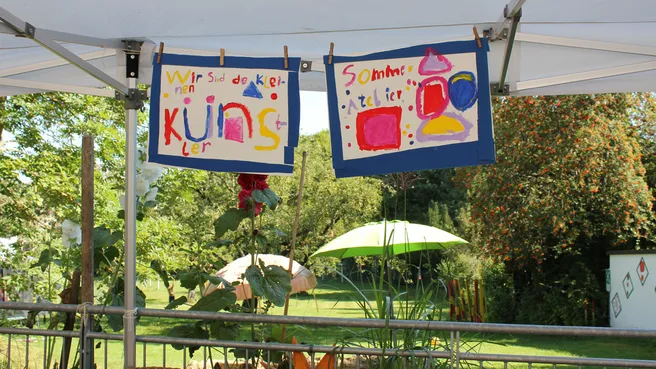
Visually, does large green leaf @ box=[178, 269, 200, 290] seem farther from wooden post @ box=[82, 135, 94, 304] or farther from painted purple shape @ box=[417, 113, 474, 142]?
painted purple shape @ box=[417, 113, 474, 142]

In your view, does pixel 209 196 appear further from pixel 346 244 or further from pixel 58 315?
pixel 58 315

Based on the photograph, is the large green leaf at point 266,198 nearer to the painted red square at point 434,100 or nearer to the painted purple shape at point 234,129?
the painted purple shape at point 234,129

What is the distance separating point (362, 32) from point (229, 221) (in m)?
0.97

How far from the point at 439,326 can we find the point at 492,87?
3.35 ft

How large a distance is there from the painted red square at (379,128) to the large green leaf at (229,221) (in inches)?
24.0

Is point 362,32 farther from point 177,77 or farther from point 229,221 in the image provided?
point 229,221

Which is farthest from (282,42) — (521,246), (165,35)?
(521,246)

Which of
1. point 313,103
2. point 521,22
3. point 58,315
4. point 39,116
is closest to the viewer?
point 521,22

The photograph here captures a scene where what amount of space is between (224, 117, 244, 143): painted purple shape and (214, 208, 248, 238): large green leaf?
330 millimetres

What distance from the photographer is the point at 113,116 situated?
8.96 meters

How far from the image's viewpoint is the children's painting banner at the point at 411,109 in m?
2.56

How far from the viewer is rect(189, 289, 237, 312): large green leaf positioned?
9.27 feet

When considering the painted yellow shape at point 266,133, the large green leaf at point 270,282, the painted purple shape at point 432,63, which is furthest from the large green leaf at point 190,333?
the painted purple shape at point 432,63

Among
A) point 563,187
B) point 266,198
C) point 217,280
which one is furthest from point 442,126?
point 563,187
